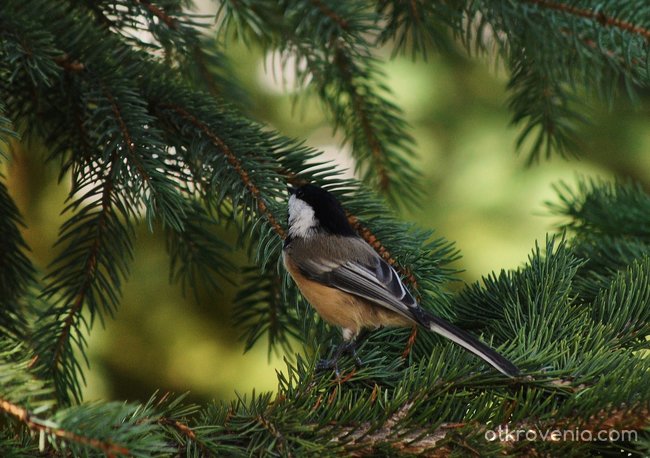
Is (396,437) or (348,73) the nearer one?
(396,437)

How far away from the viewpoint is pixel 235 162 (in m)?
1.09

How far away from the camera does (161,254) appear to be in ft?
5.66

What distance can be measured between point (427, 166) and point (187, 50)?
0.96m

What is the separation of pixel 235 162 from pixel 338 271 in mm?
273

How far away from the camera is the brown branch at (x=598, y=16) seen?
112cm

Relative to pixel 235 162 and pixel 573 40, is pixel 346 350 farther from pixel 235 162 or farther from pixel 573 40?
pixel 573 40

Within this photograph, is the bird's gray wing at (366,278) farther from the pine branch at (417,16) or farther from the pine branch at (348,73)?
the pine branch at (417,16)

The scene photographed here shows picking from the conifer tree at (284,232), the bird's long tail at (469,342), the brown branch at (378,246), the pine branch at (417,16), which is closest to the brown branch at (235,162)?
the conifer tree at (284,232)

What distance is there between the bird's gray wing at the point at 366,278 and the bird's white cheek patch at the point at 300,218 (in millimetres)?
57

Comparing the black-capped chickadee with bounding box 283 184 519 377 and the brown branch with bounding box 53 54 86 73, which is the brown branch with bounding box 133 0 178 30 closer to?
the brown branch with bounding box 53 54 86 73

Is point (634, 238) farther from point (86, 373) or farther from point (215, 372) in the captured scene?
point (86, 373)

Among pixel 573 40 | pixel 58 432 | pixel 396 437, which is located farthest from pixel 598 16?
pixel 58 432

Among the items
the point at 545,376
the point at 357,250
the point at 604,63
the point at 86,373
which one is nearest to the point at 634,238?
the point at 604,63

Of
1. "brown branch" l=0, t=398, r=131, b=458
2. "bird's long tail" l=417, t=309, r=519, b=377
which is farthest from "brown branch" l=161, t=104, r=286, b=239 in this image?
"brown branch" l=0, t=398, r=131, b=458
